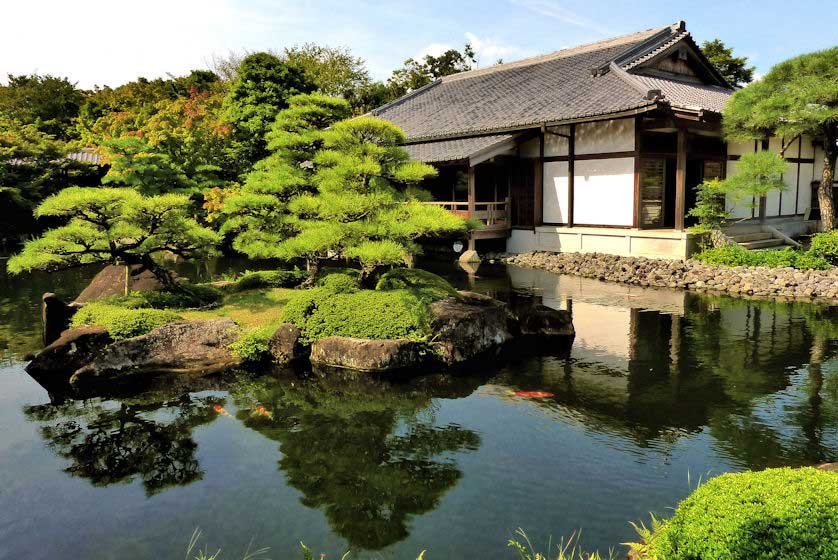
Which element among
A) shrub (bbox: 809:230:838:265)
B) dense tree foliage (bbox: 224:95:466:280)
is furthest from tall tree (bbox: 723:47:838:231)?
dense tree foliage (bbox: 224:95:466:280)

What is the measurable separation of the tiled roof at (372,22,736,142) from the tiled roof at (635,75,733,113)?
8.7 inches

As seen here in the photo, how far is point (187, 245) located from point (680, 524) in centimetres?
1006

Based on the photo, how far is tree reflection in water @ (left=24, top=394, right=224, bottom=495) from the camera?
6.23 m

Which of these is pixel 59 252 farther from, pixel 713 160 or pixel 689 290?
pixel 713 160

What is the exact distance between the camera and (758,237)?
1873 cm

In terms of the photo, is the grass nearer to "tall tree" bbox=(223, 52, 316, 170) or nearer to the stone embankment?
the stone embankment

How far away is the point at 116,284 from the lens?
41.5 feet

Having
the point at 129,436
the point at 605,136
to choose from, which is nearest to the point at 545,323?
the point at 129,436

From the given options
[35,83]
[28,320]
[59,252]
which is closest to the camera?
[59,252]

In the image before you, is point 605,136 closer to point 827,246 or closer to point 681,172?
point 681,172

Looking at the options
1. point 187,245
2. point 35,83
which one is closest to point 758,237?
point 187,245

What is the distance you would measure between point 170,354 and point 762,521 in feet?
27.5

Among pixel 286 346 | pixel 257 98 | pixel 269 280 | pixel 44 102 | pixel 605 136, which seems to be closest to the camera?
pixel 286 346

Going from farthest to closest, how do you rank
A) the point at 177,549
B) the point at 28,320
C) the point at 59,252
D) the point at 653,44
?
1. the point at 653,44
2. the point at 28,320
3. the point at 59,252
4. the point at 177,549
